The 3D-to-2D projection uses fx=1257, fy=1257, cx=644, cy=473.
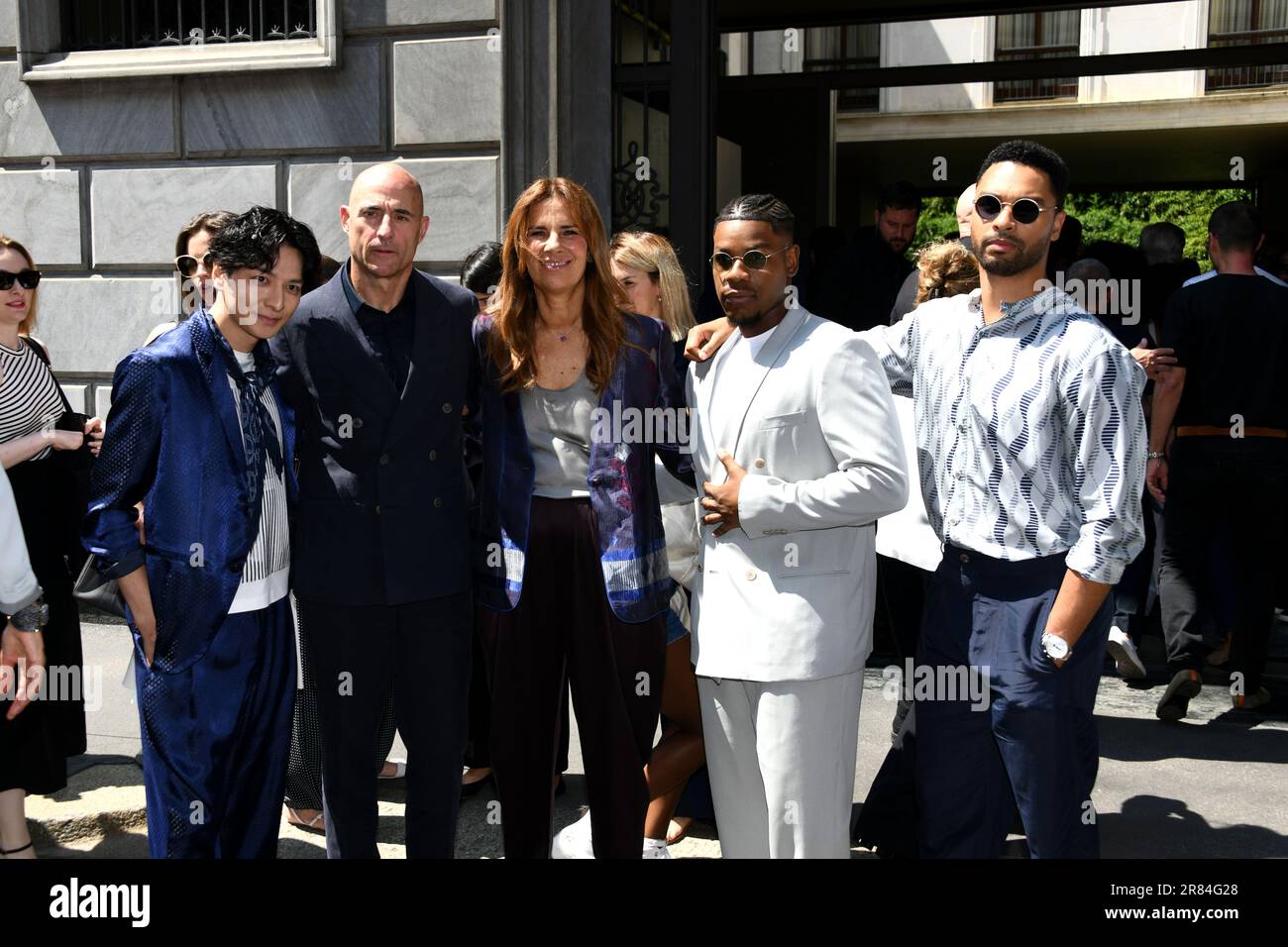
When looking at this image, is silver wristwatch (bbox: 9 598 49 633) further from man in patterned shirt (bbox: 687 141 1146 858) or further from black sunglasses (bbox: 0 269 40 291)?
man in patterned shirt (bbox: 687 141 1146 858)

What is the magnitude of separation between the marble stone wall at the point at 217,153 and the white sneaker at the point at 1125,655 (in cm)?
429

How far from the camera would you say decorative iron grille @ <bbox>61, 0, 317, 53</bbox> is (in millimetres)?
8305

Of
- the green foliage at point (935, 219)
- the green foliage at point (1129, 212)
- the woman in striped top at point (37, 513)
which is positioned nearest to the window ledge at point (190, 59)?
the woman in striped top at point (37, 513)

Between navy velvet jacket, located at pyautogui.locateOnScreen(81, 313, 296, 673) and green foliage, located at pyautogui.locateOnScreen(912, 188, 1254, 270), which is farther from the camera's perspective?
green foliage, located at pyautogui.locateOnScreen(912, 188, 1254, 270)

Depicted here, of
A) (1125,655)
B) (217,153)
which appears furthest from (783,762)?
(217,153)

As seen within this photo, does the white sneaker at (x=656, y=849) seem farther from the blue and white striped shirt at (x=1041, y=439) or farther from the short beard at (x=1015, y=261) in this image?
the short beard at (x=1015, y=261)

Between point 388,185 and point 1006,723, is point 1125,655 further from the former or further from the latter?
point 388,185

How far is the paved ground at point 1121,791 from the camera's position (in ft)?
15.5

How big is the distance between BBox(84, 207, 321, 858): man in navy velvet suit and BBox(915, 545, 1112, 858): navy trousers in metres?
1.92

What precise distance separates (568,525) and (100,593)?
4.49 ft

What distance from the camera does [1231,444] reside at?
6352mm

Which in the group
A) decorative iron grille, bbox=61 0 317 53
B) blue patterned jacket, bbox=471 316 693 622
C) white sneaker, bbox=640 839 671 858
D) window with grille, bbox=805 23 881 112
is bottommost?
white sneaker, bbox=640 839 671 858

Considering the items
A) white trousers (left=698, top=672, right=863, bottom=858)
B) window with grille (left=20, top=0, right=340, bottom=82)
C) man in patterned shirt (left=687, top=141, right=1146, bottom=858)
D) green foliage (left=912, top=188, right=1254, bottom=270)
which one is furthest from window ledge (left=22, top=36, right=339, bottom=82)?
green foliage (left=912, top=188, right=1254, bottom=270)
